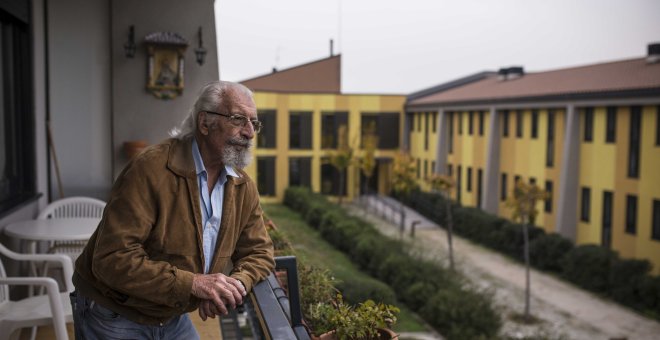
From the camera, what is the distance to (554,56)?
4703 centimetres

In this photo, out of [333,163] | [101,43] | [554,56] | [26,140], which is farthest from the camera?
[554,56]

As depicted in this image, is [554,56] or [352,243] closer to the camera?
[352,243]

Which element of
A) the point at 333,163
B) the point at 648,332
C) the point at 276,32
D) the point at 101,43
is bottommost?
the point at 648,332

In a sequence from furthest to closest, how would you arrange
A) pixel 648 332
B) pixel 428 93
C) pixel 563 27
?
pixel 563 27 → pixel 428 93 → pixel 648 332

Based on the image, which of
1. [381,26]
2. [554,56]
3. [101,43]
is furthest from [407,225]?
[381,26]

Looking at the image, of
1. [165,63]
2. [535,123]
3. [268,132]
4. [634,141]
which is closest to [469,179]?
[535,123]

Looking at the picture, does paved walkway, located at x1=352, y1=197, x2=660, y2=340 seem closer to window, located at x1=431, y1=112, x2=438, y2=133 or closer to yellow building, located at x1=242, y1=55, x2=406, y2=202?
window, located at x1=431, y1=112, x2=438, y2=133

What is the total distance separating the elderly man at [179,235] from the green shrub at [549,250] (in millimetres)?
18803

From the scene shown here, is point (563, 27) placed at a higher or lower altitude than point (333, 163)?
higher

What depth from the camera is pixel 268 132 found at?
3133 centimetres

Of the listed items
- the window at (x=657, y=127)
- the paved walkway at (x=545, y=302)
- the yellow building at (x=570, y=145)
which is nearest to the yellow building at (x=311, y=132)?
the yellow building at (x=570, y=145)

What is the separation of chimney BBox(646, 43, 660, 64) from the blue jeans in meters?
22.0

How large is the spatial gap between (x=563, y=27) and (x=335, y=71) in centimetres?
3333

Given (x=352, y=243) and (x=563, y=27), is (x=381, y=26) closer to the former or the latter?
(x=563, y=27)
